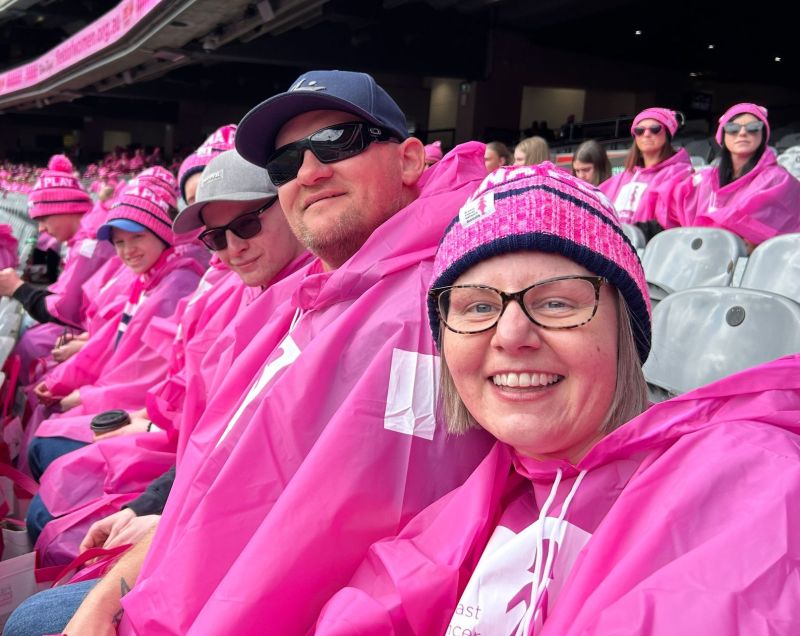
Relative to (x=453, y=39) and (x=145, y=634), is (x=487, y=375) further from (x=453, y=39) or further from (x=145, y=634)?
(x=453, y=39)

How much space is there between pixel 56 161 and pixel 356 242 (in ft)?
19.4

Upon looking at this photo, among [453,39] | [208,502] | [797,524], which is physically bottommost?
[208,502]

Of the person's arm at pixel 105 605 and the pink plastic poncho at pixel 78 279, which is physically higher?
the pink plastic poncho at pixel 78 279

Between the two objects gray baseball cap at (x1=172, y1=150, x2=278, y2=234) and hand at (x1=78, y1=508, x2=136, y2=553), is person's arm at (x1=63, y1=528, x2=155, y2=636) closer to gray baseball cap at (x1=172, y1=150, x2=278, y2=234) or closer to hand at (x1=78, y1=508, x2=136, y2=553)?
hand at (x1=78, y1=508, x2=136, y2=553)

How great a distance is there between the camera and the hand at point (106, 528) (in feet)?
6.91

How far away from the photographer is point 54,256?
827 centimetres

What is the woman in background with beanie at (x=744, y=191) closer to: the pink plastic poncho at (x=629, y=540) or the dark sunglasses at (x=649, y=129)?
the dark sunglasses at (x=649, y=129)

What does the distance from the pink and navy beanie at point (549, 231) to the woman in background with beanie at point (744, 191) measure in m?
4.44

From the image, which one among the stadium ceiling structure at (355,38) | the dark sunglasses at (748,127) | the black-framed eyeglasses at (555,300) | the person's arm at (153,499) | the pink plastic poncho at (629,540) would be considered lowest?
the person's arm at (153,499)


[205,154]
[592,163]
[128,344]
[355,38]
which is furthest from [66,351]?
[355,38]

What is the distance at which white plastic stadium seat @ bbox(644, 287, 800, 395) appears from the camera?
183 cm

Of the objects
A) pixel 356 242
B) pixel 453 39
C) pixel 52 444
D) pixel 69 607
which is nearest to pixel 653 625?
pixel 356 242

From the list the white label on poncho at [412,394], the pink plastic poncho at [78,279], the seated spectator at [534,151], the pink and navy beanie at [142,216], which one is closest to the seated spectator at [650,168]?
the seated spectator at [534,151]

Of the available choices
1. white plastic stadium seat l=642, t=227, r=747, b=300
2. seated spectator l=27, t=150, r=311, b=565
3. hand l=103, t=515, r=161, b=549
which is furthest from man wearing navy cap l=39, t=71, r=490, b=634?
white plastic stadium seat l=642, t=227, r=747, b=300
